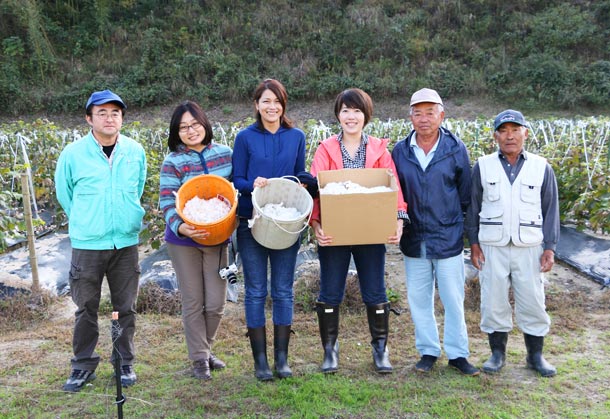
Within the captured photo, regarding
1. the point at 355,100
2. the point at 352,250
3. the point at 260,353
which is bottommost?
the point at 260,353

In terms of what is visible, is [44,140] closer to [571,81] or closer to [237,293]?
[237,293]

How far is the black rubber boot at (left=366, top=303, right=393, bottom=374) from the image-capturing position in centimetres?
325

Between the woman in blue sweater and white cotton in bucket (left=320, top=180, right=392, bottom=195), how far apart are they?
295 millimetres

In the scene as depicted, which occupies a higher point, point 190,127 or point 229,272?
point 190,127

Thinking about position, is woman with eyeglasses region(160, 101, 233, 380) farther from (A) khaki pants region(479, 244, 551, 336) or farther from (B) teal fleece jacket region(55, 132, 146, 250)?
(A) khaki pants region(479, 244, 551, 336)

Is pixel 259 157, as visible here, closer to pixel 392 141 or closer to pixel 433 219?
pixel 433 219

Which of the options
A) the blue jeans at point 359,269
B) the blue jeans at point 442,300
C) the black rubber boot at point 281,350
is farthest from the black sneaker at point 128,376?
the blue jeans at point 442,300

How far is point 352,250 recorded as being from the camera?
10.5 ft

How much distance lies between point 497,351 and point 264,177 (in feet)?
5.48

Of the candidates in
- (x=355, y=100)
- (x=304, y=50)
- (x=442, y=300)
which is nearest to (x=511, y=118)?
(x=355, y=100)

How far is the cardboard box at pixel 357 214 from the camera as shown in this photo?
110 inches

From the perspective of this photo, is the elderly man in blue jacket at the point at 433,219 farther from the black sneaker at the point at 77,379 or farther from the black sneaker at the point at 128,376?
the black sneaker at the point at 77,379

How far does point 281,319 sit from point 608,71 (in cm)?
1755

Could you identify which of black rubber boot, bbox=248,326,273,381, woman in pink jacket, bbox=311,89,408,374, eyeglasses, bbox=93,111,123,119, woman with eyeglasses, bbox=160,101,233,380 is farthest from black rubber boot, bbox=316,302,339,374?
eyeglasses, bbox=93,111,123,119
